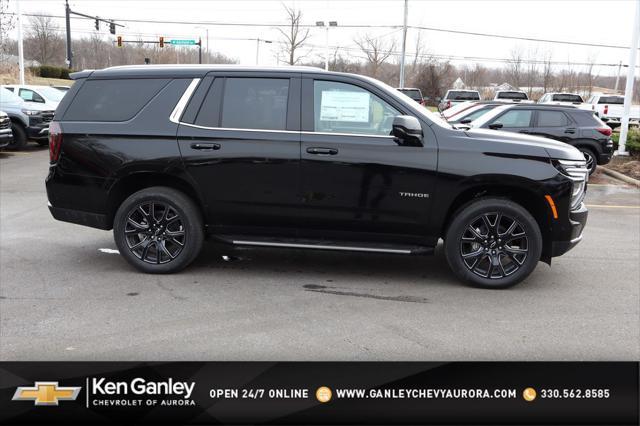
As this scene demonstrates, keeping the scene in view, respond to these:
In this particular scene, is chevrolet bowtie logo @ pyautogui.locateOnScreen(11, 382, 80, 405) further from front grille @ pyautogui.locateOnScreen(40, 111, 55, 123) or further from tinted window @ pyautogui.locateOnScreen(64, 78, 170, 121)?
front grille @ pyautogui.locateOnScreen(40, 111, 55, 123)

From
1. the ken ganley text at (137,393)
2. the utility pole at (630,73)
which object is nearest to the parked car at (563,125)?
the utility pole at (630,73)

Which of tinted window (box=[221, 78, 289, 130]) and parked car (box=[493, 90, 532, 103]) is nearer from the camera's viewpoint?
tinted window (box=[221, 78, 289, 130])

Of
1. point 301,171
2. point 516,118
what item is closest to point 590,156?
point 516,118

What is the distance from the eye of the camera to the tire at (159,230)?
5527 millimetres

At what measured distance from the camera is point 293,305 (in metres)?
4.92

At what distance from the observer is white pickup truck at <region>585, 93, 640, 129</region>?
29.9 meters

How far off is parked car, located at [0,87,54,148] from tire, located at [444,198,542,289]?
49.6 feet

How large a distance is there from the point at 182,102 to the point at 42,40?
66.7m

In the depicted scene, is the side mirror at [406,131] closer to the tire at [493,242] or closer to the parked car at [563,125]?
the tire at [493,242]

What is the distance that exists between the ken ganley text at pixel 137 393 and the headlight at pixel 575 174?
13.1ft

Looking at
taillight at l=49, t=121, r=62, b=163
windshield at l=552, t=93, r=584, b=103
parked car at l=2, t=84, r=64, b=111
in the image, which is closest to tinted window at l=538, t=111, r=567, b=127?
taillight at l=49, t=121, r=62, b=163

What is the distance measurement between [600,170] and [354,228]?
38.0ft

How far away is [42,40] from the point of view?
207ft

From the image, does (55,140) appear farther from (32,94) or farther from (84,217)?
(32,94)
